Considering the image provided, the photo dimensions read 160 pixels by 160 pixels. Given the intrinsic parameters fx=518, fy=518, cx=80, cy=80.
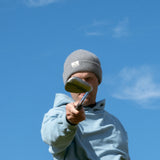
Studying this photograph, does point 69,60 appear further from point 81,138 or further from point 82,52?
point 81,138

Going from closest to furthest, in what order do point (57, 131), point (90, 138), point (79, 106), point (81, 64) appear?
1. point (79, 106)
2. point (57, 131)
3. point (90, 138)
4. point (81, 64)

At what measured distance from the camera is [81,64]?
560 centimetres

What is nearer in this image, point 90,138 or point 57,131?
point 57,131

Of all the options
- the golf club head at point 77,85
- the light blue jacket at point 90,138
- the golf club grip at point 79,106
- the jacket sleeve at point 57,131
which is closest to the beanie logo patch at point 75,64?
the light blue jacket at point 90,138

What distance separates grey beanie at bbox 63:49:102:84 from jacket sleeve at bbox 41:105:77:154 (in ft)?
1.66

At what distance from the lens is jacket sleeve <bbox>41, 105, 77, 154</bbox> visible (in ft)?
15.6

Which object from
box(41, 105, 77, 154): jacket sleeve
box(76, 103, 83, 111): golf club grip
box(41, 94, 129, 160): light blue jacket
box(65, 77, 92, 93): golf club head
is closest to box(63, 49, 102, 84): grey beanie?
box(41, 94, 129, 160): light blue jacket

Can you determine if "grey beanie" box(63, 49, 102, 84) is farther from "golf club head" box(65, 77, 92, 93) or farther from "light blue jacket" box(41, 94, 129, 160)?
"golf club head" box(65, 77, 92, 93)

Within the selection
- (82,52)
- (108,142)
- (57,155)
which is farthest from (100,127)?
(82,52)

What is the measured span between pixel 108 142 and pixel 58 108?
2.10 feet

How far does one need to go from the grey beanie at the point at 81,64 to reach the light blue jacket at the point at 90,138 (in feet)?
0.94

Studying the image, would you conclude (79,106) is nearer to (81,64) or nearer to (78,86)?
(78,86)

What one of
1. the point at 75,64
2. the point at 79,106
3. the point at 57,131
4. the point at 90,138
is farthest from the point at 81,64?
the point at 79,106

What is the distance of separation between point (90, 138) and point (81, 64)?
81cm
